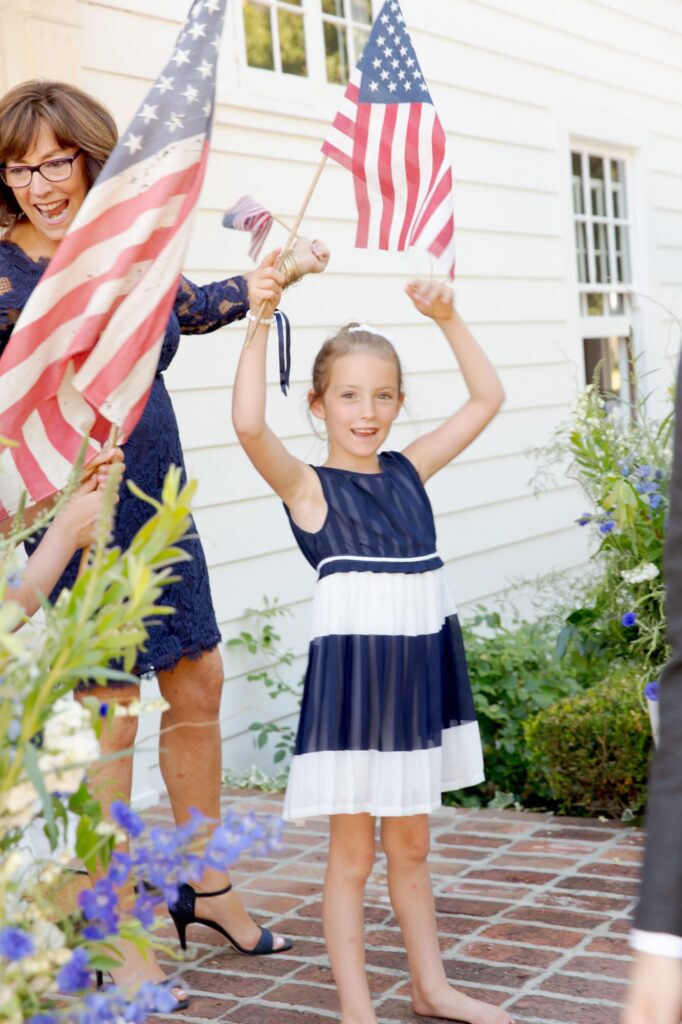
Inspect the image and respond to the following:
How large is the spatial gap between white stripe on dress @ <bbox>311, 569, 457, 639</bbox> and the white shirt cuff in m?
1.61

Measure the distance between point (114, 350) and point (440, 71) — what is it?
471 cm

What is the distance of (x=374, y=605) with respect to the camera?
284 cm

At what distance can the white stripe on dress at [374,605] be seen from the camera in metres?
2.84

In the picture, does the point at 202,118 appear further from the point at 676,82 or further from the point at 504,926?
the point at 676,82

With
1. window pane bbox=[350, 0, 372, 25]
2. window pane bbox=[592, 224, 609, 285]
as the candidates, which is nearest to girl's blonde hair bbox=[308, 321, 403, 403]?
window pane bbox=[350, 0, 372, 25]

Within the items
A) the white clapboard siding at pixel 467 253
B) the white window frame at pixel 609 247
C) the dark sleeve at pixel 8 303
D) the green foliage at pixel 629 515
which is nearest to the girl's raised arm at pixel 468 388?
the dark sleeve at pixel 8 303

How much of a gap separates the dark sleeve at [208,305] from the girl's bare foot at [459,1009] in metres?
1.61

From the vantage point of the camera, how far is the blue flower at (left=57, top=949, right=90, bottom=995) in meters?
1.36

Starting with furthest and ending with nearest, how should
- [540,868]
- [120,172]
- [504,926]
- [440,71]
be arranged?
[440,71]
[540,868]
[504,926]
[120,172]

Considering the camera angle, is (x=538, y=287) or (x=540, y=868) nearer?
(x=540, y=868)

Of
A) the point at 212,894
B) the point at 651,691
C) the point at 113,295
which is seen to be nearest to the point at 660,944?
the point at 113,295

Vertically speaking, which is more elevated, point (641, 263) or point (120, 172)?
point (641, 263)

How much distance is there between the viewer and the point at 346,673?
9.31 feet

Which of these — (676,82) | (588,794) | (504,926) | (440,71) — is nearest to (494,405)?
(504,926)
